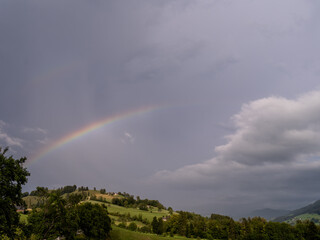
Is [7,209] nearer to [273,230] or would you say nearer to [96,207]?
[96,207]

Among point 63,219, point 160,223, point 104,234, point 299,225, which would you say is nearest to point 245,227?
point 299,225

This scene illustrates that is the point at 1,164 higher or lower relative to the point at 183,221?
higher

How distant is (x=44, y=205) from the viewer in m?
62.6

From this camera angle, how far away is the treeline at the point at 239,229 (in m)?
160

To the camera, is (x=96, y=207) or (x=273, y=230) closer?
(x=96, y=207)

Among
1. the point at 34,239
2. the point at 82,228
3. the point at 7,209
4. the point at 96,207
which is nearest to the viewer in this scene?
the point at 7,209

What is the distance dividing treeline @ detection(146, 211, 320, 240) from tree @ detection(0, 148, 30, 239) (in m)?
152

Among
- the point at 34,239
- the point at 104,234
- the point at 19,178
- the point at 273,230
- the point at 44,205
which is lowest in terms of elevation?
the point at 273,230

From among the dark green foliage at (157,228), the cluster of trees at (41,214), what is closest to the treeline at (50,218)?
the cluster of trees at (41,214)

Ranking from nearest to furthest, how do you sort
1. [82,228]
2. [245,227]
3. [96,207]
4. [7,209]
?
[7,209]
[82,228]
[96,207]
[245,227]

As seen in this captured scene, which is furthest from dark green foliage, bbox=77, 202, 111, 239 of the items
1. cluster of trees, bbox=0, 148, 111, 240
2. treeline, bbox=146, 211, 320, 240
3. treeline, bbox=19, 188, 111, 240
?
treeline, bbox=146, 211, 320, 240

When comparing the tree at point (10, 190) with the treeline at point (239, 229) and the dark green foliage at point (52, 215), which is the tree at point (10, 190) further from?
the treeline at point (239, 229)

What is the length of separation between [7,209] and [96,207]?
81676 millimetres

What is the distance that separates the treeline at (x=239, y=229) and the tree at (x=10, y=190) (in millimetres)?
152216
